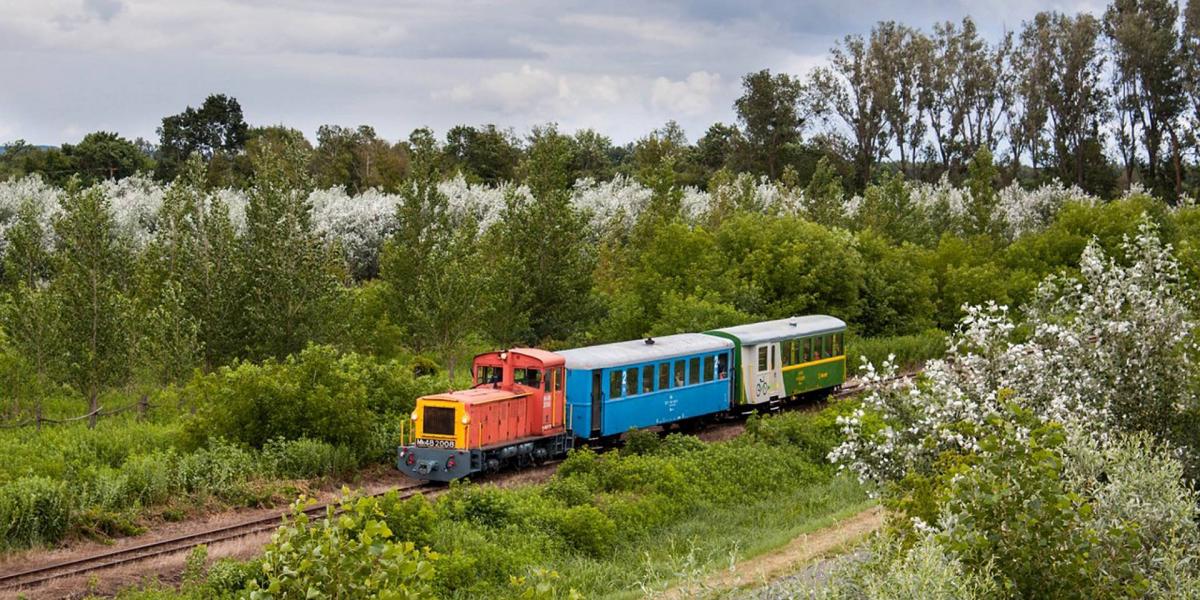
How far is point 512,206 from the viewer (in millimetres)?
41969

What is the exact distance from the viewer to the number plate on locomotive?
2519cm

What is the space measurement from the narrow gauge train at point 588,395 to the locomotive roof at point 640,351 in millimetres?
28

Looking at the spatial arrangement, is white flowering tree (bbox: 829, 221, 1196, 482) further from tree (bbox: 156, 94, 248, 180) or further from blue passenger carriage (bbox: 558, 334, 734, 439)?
tree (bbox: 156, 94, 248, 180)

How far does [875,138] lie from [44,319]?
2814 inches

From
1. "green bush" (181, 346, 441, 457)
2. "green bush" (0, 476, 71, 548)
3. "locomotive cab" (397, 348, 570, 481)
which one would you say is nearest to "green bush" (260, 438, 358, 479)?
"green bush" (181, 346, 441, 457)

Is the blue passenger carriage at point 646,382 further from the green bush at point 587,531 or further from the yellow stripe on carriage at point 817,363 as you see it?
the green bush at point 587,531

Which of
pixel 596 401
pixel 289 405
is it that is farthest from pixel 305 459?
pixel 596 401

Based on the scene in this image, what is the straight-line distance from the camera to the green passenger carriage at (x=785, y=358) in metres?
32.9

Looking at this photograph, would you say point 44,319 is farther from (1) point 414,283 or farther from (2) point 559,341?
(2) point 559,341

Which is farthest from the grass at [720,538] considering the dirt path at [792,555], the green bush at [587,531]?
the green bush at [587,531]

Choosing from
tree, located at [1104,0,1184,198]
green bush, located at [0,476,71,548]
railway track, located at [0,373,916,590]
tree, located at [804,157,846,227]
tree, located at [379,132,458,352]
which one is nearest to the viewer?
railway track, located at [0,373,916,590]

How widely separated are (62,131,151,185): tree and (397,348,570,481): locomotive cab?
7127 centimetres

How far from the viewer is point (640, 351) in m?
29.3

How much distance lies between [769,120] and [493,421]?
71287mm
